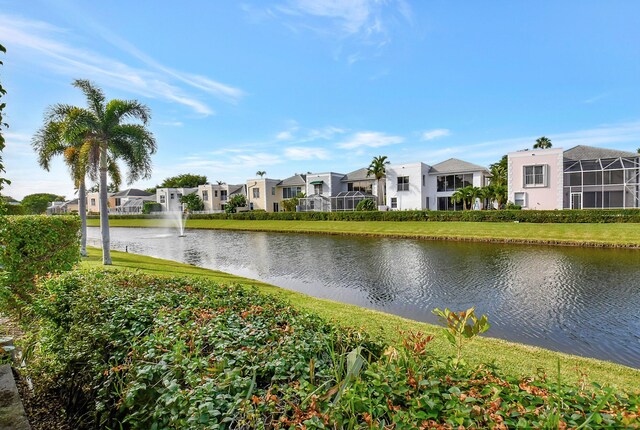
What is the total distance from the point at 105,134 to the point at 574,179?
47201 millimetres

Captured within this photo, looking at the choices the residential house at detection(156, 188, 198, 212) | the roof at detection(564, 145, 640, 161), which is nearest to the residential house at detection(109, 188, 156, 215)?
the residential house at detection(156, 188, 198, 212)

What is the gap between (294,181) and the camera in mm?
66375

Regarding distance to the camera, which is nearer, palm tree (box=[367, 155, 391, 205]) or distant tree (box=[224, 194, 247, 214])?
palm tree (box=[367, 155, 391, 205])

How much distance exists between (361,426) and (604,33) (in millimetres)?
19246

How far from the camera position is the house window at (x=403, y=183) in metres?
49.7

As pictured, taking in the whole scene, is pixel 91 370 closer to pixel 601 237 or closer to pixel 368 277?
pixel 368 277

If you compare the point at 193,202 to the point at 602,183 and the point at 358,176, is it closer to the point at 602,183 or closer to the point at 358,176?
the point at 358,176

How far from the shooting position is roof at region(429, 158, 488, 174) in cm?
4653

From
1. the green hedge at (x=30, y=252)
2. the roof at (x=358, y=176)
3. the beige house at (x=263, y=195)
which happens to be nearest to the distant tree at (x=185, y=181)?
the beige house at (x=263, y=195)

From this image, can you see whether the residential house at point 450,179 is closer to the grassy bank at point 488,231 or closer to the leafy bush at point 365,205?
the leafy bush at point 365,205

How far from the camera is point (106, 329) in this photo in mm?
3508

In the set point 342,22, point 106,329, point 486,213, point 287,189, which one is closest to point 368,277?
point 342,22

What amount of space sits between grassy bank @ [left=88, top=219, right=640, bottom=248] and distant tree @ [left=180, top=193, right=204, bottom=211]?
113 ft

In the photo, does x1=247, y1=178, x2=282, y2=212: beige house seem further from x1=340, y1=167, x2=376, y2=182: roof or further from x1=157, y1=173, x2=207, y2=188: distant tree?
x1=157, y1=173, x2=207, y2=188: distant tree
